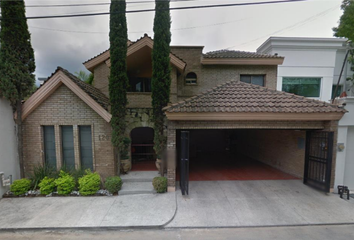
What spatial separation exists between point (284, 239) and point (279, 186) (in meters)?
3.11

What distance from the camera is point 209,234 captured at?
12.2ft

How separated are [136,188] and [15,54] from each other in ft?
22.2

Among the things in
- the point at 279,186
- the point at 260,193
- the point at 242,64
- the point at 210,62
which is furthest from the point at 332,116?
the point at 210,62

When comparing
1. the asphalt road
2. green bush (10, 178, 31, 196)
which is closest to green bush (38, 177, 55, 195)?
green bush (10, 178, 31, 196)

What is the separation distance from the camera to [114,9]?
18.6 ft

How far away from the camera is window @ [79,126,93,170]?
20.2 ft

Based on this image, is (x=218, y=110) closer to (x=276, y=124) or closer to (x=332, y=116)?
(x=276, y=124)

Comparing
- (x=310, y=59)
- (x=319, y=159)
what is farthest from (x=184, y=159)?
(x=310, y=59)

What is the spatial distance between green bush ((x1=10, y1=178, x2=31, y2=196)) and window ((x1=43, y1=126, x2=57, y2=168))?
94 centimetres

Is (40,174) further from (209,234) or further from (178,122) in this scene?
(209,234)

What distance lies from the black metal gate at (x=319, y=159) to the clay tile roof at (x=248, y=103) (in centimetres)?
121

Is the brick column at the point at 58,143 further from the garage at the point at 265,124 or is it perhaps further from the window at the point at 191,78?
the window at the point at 191,78

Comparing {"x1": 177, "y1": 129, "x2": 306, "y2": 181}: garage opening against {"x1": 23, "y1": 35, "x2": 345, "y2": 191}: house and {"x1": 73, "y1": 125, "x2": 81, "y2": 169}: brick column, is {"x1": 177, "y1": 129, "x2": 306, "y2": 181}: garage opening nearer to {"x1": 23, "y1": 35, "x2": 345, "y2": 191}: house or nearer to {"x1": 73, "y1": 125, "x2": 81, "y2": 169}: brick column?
{"x1": 23, "y1": 35, "x2": 345, "y2": 191}: house

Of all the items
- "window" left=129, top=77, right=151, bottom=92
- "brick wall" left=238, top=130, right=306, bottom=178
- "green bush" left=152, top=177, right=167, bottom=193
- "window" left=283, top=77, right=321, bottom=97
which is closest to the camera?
"green bush" left=152, top=177, right=167, bottom=193
